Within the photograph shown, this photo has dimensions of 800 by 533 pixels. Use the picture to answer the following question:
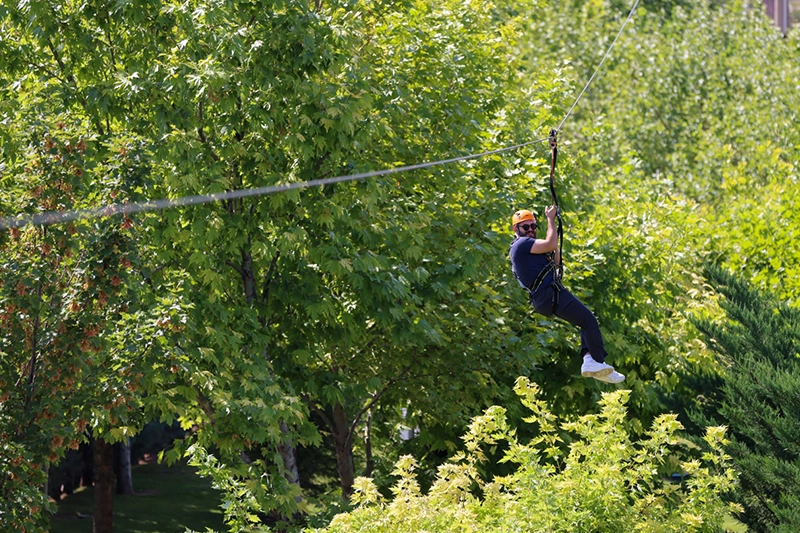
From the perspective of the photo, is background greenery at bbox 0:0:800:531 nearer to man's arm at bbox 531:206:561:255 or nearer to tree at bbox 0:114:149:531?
tree at bbox 0:114:149:531

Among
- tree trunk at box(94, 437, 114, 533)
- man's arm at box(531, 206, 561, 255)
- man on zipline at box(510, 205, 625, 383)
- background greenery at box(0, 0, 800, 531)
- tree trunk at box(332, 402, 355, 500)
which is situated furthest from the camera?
tree trunk at box(94, 437, 114, 533)

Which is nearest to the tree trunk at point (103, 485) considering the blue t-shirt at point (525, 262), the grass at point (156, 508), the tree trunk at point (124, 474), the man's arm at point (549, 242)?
the grass at point (156, 508)

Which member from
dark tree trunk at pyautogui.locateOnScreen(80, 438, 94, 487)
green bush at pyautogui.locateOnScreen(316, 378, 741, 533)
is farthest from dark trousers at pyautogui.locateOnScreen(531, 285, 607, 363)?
dark tree trunk at pyautogui.locateOnScreen(80, 438, 94, 487)

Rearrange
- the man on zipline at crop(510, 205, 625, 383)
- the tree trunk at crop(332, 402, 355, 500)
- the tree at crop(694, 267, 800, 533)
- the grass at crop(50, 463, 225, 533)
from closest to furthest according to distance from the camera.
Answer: the man on zipline at crop(510, 205, 625, 383) < the tree at crop(694, 267, 800, 533) < the tree trunk at crop(332, 402, 355, 500) < the grass at crop(50, 463, 225, 533)

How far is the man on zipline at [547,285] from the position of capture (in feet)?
30.9

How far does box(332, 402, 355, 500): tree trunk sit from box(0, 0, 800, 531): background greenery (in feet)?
0.22

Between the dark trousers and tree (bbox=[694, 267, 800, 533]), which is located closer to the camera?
the dark trousers

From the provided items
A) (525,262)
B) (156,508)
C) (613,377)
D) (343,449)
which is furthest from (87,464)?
(525,262)

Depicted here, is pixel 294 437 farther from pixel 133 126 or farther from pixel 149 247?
pixel 133 126

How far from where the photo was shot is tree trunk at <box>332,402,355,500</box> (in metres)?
16.2

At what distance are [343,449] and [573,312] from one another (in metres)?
7.47

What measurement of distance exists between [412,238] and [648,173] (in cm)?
2275

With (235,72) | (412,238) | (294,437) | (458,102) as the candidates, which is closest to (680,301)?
(458,102)

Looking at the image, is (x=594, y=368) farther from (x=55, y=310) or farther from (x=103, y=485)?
(x=103, y=485)
